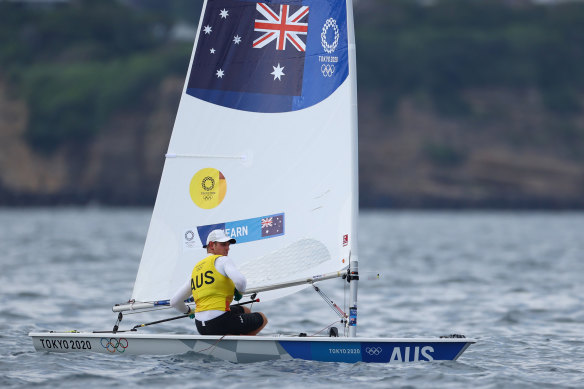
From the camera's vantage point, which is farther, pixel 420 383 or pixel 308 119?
pixel 308 119

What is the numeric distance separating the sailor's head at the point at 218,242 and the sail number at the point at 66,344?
159cm

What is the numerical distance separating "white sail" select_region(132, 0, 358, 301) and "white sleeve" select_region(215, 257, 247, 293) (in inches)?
28.9

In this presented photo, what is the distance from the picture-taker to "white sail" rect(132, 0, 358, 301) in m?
10.3

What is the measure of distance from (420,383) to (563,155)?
62309mm

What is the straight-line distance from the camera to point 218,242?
996 centimetres

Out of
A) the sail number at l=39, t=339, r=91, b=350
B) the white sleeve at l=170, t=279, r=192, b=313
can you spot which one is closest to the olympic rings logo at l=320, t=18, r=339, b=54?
the white sleeve at l=170, t=279, r=192, b=313

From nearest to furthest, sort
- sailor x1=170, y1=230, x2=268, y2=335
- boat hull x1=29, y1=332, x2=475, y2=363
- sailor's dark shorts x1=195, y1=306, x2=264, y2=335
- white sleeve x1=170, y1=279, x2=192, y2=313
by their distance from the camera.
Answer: boat hull x1=29, y1=332, x2=475, y2=363 < sailor x1=170, y1=230, x2=268, y2=335 < sailor's dark shorts x1=195, y1=306, x2=264, y2=335 < white sleeve x1=170, y1=279, x2=192, y2=313

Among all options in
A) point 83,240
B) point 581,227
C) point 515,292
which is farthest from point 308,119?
point 581,227

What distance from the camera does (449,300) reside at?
57.5ft

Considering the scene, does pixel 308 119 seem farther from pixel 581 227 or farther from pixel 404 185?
pixel 404 185

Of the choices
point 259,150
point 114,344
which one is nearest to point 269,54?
point 259,150

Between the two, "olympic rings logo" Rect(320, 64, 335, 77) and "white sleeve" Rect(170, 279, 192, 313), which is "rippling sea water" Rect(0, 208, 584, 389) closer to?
"white sleeve" Rect(170, 279, 192, 313)

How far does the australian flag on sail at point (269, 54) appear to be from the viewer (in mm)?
10312

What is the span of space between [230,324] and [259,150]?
1.85 m
